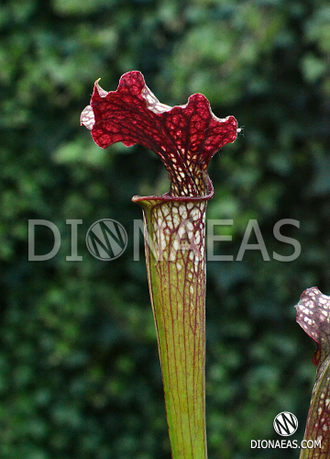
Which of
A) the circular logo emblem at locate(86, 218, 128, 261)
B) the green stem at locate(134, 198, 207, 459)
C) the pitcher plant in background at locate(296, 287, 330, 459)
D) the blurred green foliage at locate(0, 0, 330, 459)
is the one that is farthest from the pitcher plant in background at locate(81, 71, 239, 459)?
the circular logo emblem at locate(86, 218, 128, 261)

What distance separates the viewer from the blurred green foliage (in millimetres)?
1945

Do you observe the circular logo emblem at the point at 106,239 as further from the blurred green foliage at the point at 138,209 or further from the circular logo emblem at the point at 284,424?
the circular logo emblem at the point at 284,424

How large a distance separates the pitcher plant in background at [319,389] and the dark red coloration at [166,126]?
0.75ft

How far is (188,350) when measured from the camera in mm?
613

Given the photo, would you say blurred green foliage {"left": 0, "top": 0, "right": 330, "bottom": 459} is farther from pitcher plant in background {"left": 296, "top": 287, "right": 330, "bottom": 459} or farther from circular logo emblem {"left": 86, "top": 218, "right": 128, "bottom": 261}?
pitcher plant in background {"left": 296, "top": 287, "right": 330, "bottom": 459}

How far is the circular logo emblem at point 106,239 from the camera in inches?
85.0

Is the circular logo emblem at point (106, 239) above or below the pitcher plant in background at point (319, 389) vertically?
above

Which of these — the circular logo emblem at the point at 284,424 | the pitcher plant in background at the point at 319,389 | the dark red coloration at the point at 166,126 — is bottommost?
the circular logo emblem at the point at 284,424

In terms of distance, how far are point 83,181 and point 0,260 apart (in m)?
0.60

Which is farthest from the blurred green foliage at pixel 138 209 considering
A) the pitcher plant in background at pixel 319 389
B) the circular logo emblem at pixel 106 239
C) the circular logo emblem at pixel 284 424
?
the pitcher plant in background at pixel 319 389

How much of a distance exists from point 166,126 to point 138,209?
163 cm

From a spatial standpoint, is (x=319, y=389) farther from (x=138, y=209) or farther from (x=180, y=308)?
(x=138, y=209)

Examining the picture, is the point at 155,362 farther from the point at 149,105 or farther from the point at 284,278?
the point at 149,105

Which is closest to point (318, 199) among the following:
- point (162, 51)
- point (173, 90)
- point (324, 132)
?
point (324, 132)
